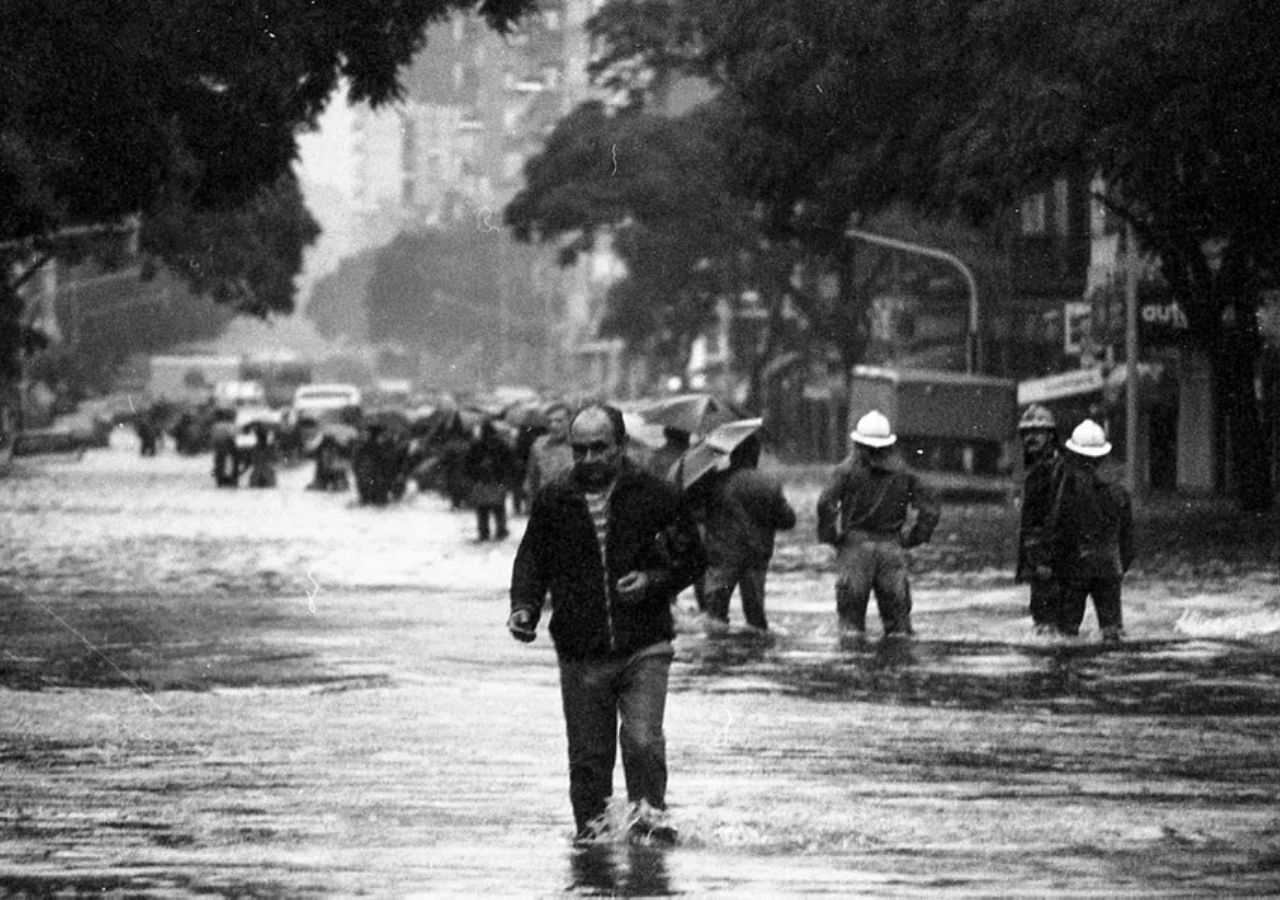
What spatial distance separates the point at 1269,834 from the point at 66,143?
1924 centimetres

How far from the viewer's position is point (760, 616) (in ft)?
81.0

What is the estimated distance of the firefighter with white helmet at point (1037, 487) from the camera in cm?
2212

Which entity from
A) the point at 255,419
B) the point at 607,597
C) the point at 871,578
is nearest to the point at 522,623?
the point at 607,597

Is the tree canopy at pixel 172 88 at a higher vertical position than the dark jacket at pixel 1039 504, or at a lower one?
higher

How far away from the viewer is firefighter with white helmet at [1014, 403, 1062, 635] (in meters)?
22.1

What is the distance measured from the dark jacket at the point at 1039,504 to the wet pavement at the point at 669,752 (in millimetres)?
686

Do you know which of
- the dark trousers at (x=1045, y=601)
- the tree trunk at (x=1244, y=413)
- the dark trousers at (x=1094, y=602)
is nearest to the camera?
the dark trousers at (x=1094, y=602)

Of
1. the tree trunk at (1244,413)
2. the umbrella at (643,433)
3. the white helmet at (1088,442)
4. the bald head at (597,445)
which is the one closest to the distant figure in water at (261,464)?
the tree trunk at (1244,413)

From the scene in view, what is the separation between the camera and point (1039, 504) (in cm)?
2230

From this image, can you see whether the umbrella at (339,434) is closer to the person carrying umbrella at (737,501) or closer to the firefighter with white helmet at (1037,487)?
the person carrying umbrella at (737,501)

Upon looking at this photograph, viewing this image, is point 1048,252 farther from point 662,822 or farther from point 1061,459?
point 662,822

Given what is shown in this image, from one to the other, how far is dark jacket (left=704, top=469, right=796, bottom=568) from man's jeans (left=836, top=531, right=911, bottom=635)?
797 millimetres

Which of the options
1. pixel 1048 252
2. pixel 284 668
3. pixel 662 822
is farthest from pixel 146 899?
pixel 1048 252

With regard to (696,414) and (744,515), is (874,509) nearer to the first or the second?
(744,515)
